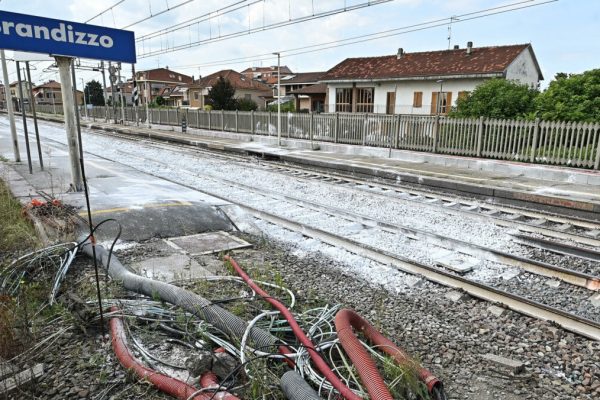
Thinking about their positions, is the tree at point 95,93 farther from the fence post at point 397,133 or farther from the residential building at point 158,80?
the fence post at point 397,133

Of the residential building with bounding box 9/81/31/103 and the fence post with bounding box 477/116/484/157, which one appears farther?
the fence post with bounding box 477/116/484/157

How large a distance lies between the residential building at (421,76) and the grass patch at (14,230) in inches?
1012

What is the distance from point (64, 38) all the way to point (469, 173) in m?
11.9

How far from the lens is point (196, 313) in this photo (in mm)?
4008

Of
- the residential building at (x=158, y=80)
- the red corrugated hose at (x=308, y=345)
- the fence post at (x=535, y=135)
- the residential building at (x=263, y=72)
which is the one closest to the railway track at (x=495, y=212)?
the fence post at (x=535, y=135)

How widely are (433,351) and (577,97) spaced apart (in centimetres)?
1494

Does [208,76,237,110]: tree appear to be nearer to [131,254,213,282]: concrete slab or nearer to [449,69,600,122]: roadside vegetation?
[449,69,600,122]: roadside vegetation

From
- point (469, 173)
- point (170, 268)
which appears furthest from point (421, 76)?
point (170, 268)

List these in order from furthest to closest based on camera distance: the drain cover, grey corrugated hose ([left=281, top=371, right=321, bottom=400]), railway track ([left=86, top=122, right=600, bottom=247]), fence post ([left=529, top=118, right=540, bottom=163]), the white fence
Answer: fence post ([left=529, top=118, right=540, bottom=163]), the white fence, railway track ([left=86, top=122, right=600, bottom=247]), the drain cover, grey corrugated hose ([left=281, top=371, right=321, bottom=400])

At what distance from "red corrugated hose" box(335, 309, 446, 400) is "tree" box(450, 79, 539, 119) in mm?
15745

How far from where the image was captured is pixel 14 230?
6246mm

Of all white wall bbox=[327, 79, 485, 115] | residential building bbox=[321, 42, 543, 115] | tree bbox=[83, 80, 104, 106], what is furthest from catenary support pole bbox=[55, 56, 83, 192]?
tree bbox=[83, 80, 104, 106]

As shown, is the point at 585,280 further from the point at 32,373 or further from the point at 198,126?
the point at 198,126

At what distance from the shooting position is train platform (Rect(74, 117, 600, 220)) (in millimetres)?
10352
